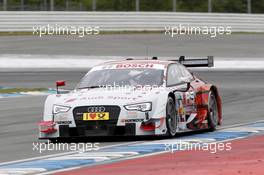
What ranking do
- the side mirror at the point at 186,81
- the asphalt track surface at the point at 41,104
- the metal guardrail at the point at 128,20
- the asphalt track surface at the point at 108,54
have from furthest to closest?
the metal guardrail at the point at 128,20, the asphalt track surface at the point at 108,54, the side mirror at the point at 186,81, the asphalt track surface at the point at 41,104

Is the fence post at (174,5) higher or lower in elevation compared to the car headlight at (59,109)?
higher

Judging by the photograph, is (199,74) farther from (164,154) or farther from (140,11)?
(164,154)

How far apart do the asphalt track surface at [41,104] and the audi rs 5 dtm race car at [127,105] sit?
35 centimetres

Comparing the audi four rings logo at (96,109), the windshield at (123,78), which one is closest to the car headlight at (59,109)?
the audi four rings logo at (96,109)

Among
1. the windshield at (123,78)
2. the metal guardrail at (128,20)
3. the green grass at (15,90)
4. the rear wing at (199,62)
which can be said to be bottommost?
the green grass at (15,90)

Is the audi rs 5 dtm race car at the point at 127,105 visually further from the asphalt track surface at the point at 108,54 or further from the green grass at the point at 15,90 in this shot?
the green grass at the point at 15,90

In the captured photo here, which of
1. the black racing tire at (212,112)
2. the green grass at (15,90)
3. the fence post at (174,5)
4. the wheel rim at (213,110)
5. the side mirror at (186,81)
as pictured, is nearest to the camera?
the side mirror at (186,81)

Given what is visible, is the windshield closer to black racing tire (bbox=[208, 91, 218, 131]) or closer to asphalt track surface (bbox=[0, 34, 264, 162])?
asphalt track surface (bbox=[0, 34, 264, 162])

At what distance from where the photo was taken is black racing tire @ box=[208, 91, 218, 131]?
50.5 ft

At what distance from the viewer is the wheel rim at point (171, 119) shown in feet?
44.8

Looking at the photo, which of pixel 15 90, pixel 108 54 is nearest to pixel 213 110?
pixel 15 90

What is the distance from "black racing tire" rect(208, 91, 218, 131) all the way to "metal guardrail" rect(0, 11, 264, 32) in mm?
28114

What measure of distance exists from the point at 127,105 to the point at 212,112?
8.69 ft

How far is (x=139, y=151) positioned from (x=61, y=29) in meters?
32.7
